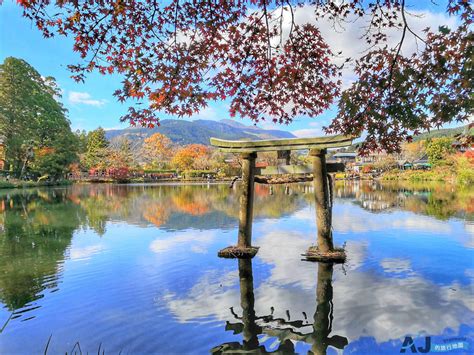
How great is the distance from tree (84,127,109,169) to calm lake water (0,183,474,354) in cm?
4620

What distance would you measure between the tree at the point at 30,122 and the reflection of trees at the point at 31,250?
20993 millimetres

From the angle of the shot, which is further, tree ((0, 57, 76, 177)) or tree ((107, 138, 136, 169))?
tree ((107, 138, 136, 169))

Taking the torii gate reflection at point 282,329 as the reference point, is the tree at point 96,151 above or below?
above

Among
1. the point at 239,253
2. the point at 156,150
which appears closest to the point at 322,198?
the point at 239,253

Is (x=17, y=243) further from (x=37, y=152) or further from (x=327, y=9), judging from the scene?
(x=37, y=152)

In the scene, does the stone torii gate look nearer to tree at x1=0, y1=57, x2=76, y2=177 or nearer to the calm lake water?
the calm lake water

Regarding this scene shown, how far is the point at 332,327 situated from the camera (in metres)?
4.43

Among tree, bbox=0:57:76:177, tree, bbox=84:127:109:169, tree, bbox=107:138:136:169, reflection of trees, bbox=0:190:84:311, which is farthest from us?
tree, bbox=84:127:109:169

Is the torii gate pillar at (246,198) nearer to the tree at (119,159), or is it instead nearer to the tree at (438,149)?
the tree at (438,149)

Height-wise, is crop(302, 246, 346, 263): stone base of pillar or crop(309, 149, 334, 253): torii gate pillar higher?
crop(309, 149, 334, 253): torii gate pillar

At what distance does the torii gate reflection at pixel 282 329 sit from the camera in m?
3.96

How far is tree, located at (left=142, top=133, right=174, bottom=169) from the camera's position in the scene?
7056cm

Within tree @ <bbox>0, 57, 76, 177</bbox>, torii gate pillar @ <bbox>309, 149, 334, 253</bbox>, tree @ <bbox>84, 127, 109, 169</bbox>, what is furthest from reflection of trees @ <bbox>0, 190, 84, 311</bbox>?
tree @ <bbox>84, 127, 109, 169</bbox>

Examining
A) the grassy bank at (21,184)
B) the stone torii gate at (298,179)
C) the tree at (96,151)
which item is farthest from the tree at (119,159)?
the stone torii gate at (298,179)
